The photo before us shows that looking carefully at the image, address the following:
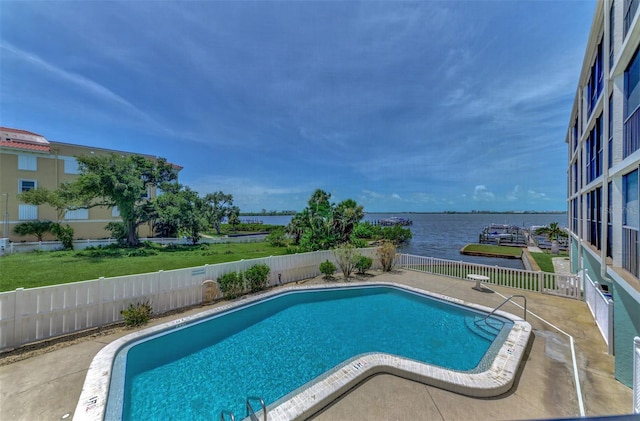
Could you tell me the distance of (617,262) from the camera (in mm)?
5410

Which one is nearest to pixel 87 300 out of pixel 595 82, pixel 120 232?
pixel 595 82

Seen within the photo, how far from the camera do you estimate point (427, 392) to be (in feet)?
13.4

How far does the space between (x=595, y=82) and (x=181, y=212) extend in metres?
25.5

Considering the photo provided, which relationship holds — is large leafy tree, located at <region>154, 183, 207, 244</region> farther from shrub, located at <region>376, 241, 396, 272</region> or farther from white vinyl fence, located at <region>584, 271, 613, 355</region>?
white vinyl fence, located at <region>584, 271, 613, 355</region>

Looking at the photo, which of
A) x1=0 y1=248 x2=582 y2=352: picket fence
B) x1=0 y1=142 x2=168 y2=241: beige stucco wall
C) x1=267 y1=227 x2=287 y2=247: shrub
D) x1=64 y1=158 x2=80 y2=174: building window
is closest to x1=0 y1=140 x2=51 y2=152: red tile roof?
x1=0 y1=142 x2=168 y2=241: beige stucco wall

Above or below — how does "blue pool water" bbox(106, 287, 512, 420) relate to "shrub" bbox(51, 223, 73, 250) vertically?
below

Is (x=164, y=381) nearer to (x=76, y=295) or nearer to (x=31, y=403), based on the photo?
(x=31, y=403)

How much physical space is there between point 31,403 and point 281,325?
4.89 metres

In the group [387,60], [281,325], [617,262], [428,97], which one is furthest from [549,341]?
[428,97]

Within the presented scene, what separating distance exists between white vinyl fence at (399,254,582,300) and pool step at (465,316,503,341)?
310 centimetres

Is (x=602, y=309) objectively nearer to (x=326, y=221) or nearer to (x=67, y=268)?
(x=326, y=221)

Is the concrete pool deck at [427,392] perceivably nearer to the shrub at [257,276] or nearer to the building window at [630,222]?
the building window at [630,222]

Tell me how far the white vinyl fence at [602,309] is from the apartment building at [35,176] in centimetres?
3238

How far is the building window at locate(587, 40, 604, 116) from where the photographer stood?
24.8 ft
